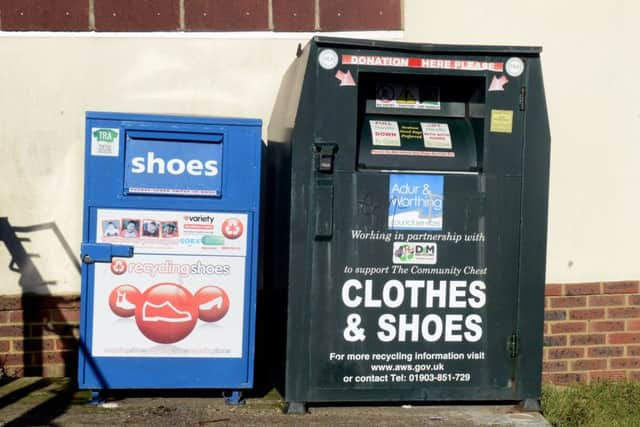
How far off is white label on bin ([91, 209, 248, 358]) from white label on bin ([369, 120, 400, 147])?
88 centimetres

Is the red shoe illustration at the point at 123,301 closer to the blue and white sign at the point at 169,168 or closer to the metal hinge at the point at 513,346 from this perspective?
the blue and white sign at the point at 169,168

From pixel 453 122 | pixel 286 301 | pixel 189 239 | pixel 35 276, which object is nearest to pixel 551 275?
pixel 453 122

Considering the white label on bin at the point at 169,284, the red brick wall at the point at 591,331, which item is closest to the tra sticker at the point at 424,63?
the white label on bin at the point at 169,284

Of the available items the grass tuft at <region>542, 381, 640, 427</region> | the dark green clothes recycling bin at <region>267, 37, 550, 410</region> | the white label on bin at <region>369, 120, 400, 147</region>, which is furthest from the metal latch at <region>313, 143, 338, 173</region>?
the grass tuft at <region>542, 381, 640, 427</region>

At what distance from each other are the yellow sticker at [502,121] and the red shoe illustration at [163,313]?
205 cm

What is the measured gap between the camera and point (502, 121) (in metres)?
4.96

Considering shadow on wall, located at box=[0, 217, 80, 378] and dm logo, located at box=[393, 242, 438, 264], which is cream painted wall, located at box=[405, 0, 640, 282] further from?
shadow on wall, located at box=[0, 217, 80, 378]

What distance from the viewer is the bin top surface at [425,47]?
478 centimetres

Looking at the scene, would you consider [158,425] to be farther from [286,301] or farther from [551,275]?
[551,275]

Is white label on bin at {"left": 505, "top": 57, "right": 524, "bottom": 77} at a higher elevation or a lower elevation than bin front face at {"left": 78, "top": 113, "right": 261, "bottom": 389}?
higher

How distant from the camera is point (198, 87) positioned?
6.06m

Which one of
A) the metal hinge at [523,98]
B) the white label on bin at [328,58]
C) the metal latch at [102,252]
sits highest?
the white label on bin at [328,58]

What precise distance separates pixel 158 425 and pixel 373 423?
1177 millimetres

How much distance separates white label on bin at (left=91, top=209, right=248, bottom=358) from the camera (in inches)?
193
